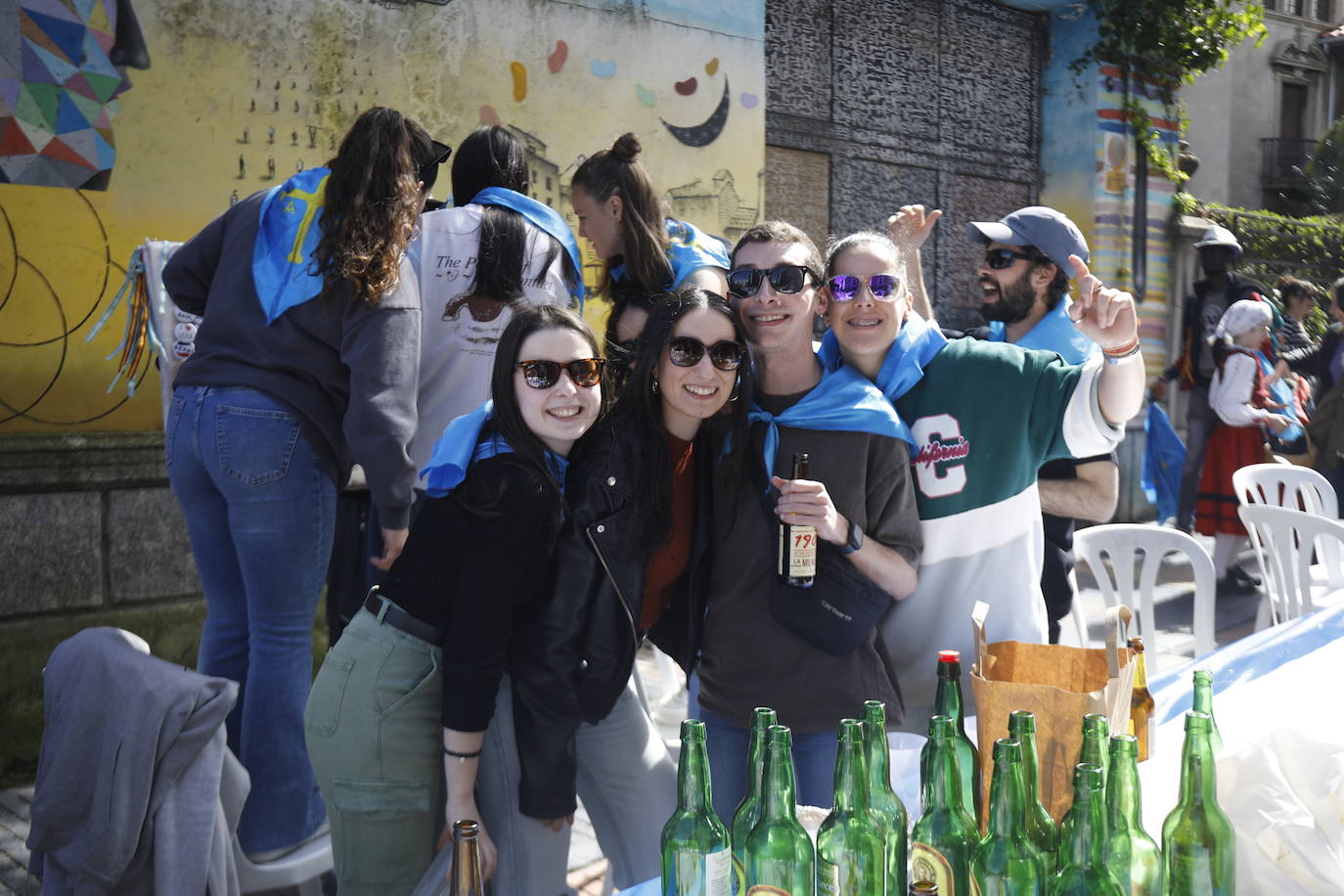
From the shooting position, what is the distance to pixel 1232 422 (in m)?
7.41

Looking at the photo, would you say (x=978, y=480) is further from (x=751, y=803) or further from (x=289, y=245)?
(x=289, y=245)

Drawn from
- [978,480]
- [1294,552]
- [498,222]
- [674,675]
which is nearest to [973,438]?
[978,480]

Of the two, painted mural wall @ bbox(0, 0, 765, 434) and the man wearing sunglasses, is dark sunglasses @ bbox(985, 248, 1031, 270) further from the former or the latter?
painted mural wall @ bbox(0, 0, 765, 434)

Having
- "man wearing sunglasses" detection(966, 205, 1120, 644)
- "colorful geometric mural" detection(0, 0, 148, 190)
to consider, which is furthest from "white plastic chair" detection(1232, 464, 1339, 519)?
"colorful geometric mural" detection(0, 0, 148, 190)

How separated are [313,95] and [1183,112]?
26.9 ft

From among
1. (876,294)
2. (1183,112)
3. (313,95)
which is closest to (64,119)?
(313,95)

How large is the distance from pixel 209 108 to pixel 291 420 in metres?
2.78

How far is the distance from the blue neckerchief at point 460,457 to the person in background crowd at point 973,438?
82 cm

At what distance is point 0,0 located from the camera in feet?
15.4

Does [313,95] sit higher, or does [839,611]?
[313,95]

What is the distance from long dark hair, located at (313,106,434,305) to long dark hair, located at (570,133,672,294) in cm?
57

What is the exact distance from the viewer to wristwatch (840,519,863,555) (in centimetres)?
236

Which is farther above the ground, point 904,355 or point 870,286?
point 870,286

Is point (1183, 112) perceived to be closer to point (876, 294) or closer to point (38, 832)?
point (876, 294)
